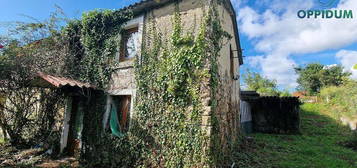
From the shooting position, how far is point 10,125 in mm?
8562

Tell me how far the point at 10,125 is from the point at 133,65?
23.0 ft

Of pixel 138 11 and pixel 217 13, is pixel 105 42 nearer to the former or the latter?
pixel 138 11

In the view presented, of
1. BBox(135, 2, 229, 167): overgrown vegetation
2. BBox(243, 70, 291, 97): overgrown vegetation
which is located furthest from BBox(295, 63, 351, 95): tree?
BBox(135, 2, 229, 167): overgrown vegetation

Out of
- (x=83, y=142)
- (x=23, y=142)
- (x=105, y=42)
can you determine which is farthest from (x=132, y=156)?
(x=23, y=142)

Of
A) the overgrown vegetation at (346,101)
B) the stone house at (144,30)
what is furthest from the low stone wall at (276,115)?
the stone house at (144,30)

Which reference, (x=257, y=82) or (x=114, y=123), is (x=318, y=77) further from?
(x=114, y=123)

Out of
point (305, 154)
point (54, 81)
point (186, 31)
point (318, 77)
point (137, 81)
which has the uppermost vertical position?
point (318, 77)

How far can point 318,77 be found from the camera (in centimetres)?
3044

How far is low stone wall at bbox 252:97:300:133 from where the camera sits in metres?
14.2

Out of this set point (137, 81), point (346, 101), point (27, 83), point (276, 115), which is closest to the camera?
point (137, 81)

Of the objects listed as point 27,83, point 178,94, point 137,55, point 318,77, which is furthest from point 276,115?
point 318,77

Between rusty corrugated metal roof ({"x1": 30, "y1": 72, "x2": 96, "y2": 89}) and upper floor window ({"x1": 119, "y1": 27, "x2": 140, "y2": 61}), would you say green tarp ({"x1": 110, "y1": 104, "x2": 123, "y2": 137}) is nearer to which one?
rusty corrugated metal roof ({"x1": 30, "y1": 72, "x2": 96, "y2": 89})

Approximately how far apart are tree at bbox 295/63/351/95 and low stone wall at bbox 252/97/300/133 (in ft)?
67.1

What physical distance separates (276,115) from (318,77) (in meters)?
22.1
